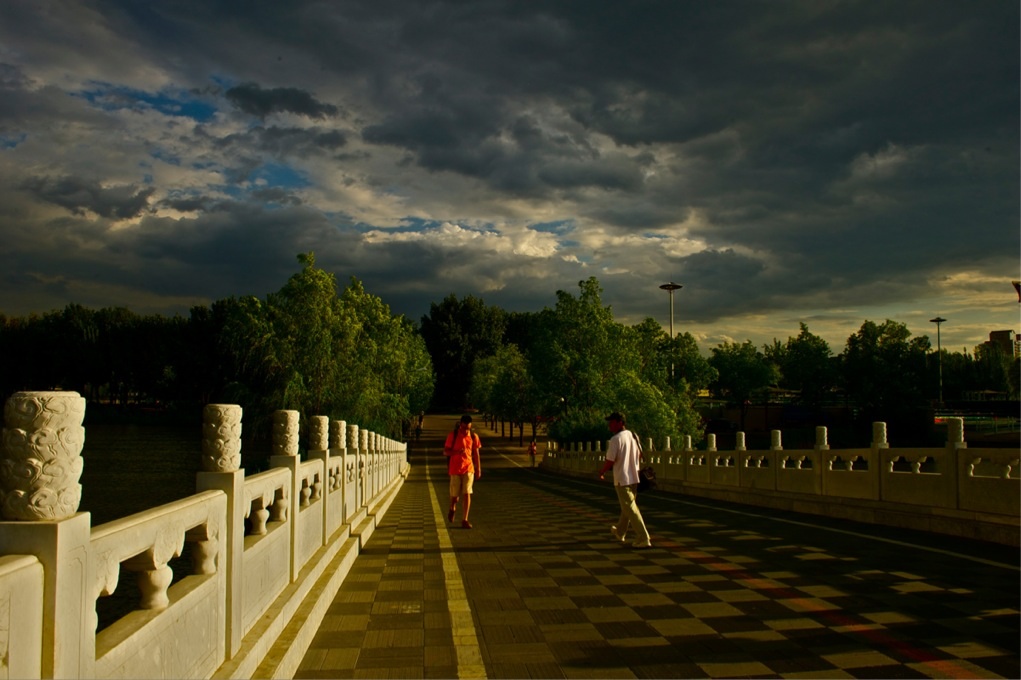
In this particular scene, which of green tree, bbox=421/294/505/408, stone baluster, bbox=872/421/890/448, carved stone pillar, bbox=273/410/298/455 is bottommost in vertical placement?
stone baluster, bbox=872/421/890/448

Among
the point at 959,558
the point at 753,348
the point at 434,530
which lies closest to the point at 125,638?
the point at 959,558

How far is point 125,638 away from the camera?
3.23 meters

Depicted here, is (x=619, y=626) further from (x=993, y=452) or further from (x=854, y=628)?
(x=993, y=452)

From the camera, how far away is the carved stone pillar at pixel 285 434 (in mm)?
7492

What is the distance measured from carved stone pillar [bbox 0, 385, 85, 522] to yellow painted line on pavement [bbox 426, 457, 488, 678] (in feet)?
10.8

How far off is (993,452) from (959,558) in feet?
9.50

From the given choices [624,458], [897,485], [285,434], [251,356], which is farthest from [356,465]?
[251,356]

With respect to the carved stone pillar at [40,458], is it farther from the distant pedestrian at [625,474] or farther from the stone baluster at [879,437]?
the stone baluster at [879,437]

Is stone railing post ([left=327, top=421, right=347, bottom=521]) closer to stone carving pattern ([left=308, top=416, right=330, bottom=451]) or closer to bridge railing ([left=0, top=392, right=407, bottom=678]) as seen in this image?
stone carving pattern ([left=308, top=416, right=330, bottom=451])

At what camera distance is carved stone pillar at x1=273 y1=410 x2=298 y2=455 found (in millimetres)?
7492

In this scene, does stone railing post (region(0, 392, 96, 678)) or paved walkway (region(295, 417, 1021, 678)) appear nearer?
stone railing post (region(0, 392, 96, 678))

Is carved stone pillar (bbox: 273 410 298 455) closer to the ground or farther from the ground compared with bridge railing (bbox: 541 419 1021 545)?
farther from the ground

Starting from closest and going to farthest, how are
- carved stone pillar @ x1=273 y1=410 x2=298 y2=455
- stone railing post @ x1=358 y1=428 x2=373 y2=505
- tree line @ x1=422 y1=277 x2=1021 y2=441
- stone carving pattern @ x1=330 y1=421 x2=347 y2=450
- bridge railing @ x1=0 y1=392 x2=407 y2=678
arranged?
bridge railing @ x1=0 y1=392 x2=407 y2=678
carved stone pillar @ x1=273 y1=410 x2=298 y2=455
stone carving pattern @ x1=330 y1=421 x2=347 y2=450
stone railing post @ x1=358 y1=428 x2=373 y2=505
tree line @ x1=422 y1=277 x2=1021 y2=441

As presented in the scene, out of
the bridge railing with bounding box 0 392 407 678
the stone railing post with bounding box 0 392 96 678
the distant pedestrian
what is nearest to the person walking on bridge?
the distant pedestrian
